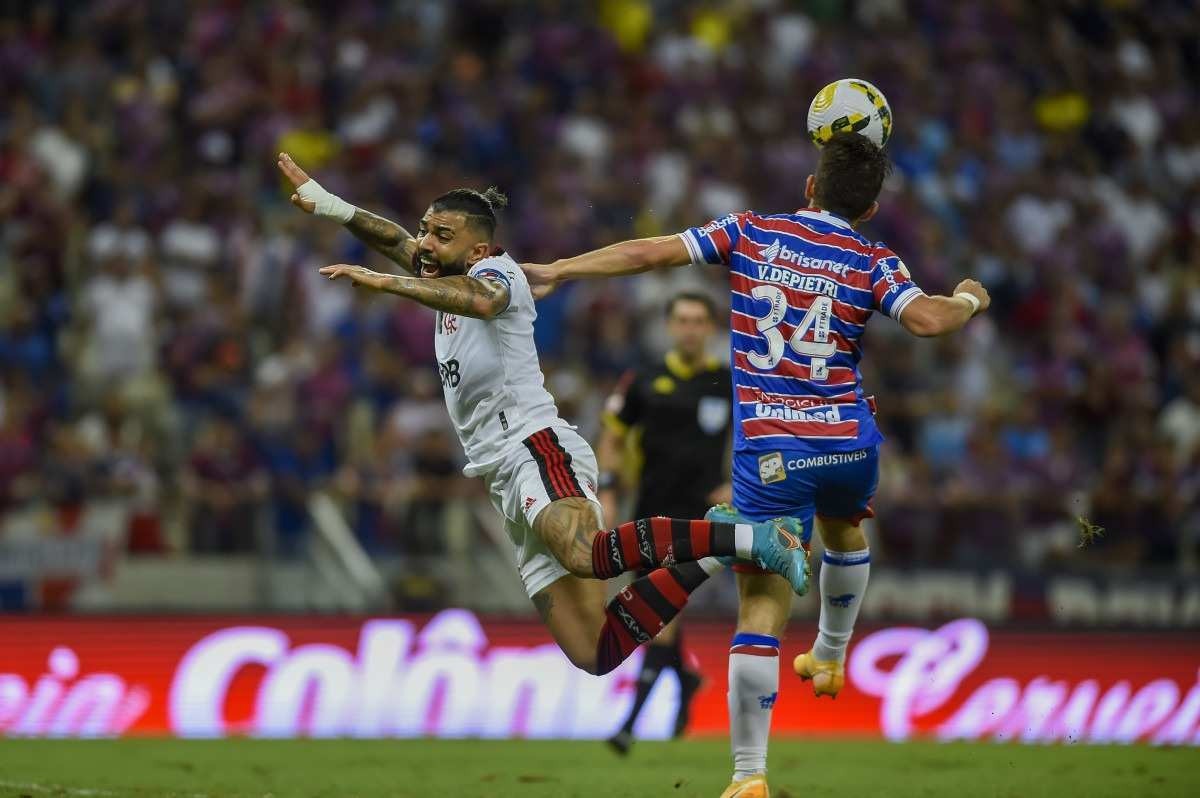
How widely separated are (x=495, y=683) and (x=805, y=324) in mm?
6616

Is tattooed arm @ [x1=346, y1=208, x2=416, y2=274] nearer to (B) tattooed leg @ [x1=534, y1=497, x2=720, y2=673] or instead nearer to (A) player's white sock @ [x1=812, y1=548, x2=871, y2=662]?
(B) tattooed leg @ [x1=534, y1=497, x2=720, y2=673]

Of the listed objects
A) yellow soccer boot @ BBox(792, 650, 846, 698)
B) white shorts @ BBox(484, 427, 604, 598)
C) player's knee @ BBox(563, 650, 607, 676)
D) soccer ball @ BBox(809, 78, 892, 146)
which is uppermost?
soccer ball @ BBox(809, 78, 892, 146)

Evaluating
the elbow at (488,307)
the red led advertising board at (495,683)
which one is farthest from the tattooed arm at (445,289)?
the red led advertising board at (495,683)

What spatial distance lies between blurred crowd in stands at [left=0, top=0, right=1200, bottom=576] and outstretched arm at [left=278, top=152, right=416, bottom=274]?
552 centimetres

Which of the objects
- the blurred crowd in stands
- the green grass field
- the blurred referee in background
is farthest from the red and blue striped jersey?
the blurred crowd in stands

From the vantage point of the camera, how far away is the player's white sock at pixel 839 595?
8.75 metres

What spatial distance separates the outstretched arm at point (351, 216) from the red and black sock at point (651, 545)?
74.0 inches

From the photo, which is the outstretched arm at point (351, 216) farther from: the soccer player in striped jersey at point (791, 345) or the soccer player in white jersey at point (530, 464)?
the soccer player in striped jersey at point (791, 345)

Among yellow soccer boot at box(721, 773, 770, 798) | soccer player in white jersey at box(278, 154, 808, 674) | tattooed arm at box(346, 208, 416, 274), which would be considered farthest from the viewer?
tattooed arm at box(346, 208, 416, 274)

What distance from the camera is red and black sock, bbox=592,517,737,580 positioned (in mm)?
8078

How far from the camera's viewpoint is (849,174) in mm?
8203

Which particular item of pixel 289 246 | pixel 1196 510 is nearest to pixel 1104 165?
pixel 1196 510

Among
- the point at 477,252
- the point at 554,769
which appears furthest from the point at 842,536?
the point at 554,769

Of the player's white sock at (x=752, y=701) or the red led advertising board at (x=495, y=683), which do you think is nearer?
the player's white sock at (x=752, y=701)
